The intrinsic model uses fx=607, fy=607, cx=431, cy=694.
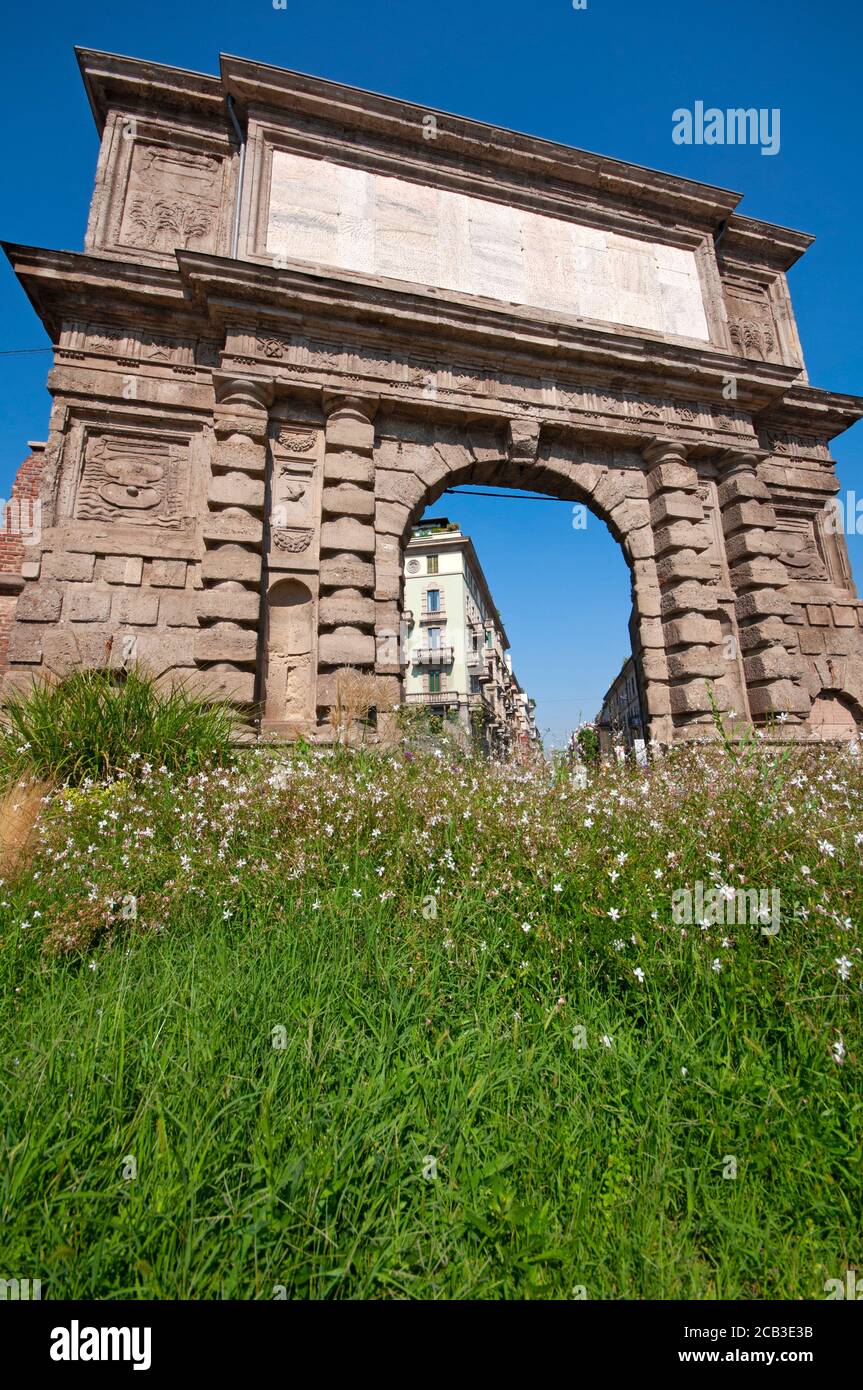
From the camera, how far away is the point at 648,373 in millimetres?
10023

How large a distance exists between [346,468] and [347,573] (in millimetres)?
1618

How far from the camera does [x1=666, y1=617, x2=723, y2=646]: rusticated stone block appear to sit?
9.34 metres

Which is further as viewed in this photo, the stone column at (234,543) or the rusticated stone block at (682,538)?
the rusticated stone block at (682,538)

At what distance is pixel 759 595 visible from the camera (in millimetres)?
9648

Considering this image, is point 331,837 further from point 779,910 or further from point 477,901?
point 779,910

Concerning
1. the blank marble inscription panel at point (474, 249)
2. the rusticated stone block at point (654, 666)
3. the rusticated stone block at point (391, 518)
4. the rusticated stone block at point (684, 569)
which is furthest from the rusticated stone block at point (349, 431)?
the rusticated stone block at point (654, 666)

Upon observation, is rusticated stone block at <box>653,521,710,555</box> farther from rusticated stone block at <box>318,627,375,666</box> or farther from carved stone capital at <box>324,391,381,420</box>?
rusticated stone block at <box>318,627,375,666</box>

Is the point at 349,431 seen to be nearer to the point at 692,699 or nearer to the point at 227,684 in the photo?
the point at 227,684

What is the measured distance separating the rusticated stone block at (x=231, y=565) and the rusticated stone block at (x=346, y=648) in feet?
3.98

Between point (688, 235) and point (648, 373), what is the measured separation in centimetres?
387

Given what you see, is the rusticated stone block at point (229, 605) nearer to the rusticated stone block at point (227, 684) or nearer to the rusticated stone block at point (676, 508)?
the rusticated stone block at point (227, 684)

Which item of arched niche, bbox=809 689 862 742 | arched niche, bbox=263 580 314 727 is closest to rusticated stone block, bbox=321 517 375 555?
arched niche, bbox=263 580 314 727

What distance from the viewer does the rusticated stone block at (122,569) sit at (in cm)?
797
